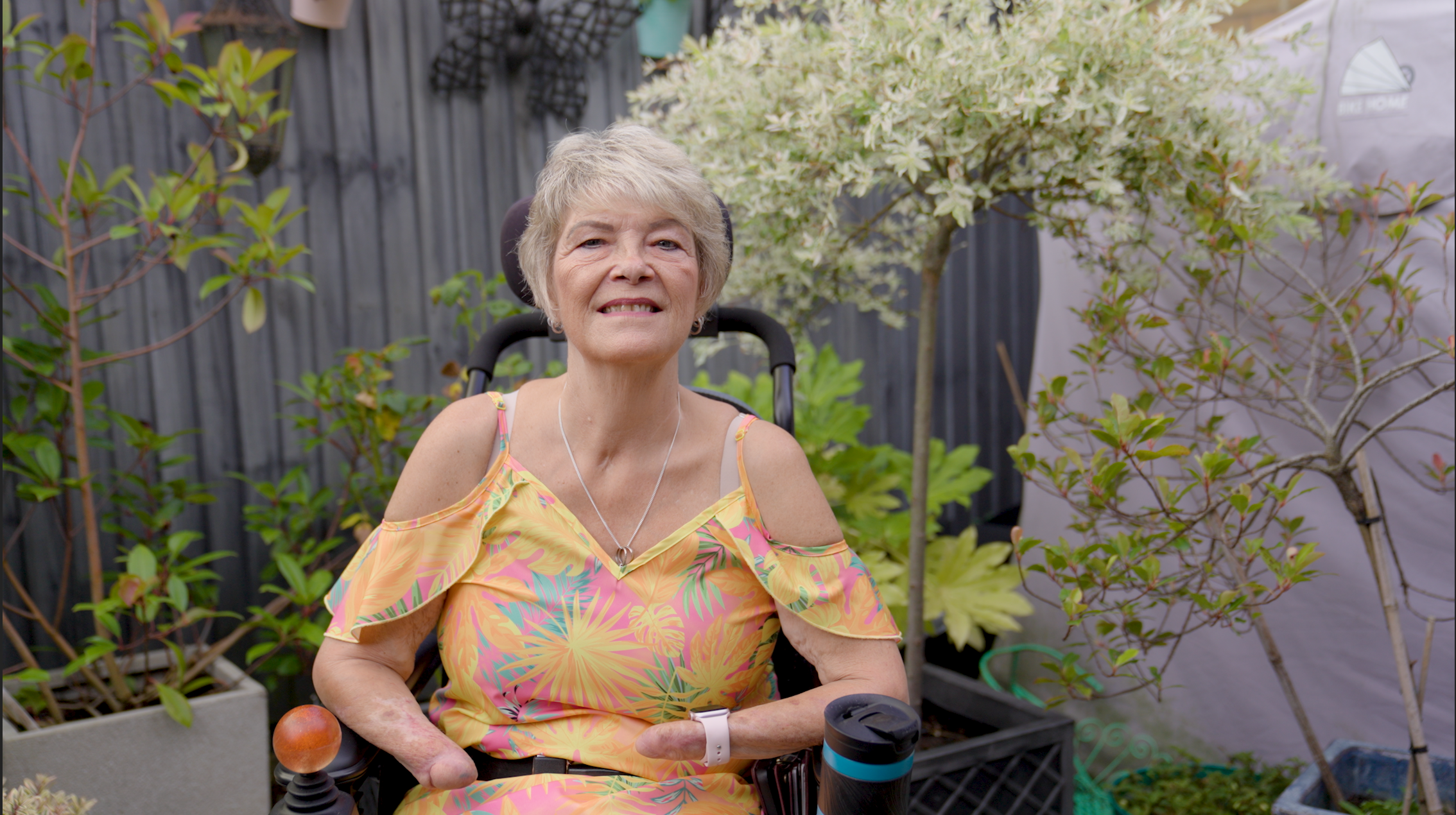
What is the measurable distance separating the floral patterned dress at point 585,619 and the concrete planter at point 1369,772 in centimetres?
135

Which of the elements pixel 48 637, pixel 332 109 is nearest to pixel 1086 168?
pixel 332 109

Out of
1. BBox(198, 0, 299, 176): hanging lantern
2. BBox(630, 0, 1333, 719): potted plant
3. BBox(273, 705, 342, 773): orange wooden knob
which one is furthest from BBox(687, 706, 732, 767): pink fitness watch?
BBox(198, 0, 299, 176): hanging lantern

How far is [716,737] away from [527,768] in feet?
1.08

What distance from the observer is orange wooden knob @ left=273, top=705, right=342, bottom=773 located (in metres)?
0.89

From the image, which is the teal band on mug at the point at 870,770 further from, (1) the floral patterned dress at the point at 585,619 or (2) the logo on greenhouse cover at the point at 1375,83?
(2) the logo on greenhouse cover at the point at 1375,83

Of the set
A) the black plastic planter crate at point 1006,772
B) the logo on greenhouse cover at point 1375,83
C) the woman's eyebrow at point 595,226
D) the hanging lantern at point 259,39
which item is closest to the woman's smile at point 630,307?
the woman's eyebrow at point 595,226

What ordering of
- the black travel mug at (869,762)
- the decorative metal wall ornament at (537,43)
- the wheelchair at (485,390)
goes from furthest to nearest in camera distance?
the decorative metal wall ornament at (537,43) → the wheelchair at (485,390) → the black travel mug at (869,762)

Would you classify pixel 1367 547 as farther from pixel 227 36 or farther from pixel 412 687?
pixel 227 36

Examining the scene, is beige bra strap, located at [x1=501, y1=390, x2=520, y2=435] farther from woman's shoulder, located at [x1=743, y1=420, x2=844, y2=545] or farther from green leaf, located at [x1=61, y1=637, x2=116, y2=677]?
green leaf, located at [x1=61, y1=637, x2=116, y2=677]

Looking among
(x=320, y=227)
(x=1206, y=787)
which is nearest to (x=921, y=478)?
(x=1206, y=787)

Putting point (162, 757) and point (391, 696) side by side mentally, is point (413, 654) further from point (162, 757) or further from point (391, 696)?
point (162, 757)

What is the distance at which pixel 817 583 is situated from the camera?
1.35 meters

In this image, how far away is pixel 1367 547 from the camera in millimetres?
1824

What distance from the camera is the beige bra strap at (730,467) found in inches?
55.7
